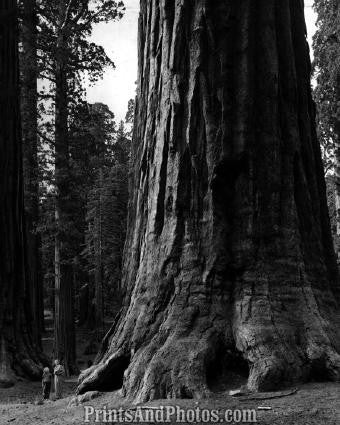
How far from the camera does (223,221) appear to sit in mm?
5113

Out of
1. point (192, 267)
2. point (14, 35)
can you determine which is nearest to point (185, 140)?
point (192, 267)

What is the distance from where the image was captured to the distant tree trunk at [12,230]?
10.3 meters

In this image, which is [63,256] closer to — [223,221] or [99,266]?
[223,221]

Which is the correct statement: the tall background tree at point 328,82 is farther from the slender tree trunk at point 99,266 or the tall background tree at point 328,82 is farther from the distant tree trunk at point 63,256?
the slender tree trunk at point 99,266

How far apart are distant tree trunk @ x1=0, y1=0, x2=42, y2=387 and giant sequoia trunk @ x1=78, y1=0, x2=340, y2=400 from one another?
555cm

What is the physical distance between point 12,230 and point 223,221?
24.3ft

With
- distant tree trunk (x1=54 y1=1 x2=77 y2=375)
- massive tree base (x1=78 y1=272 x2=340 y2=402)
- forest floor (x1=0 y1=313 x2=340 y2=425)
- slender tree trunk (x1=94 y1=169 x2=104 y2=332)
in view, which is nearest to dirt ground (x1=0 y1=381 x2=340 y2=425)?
forest floor (x1=0 y1=313 x2=340 y2=425)

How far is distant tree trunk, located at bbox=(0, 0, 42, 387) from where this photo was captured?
33.7ft

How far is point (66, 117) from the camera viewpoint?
16.8 m

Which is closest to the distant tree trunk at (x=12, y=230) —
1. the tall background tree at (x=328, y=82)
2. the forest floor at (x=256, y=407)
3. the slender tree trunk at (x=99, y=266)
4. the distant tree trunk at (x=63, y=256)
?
the distant tree trunk at (x=63, y=256)

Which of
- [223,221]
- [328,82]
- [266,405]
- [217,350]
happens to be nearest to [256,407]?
[266,405]

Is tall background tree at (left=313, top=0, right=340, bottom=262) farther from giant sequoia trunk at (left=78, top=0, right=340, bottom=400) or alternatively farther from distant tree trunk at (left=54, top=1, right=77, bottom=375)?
giant sequoia trunk at (left=78, top=0, right=340, bottom=400)

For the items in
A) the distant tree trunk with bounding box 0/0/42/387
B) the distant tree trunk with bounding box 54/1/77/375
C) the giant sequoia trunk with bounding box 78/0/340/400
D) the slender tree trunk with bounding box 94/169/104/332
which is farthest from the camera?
the slender tree trunk with bounding box 94/169/104/332

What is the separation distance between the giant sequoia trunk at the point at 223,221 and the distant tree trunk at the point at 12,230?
5.55 metres
